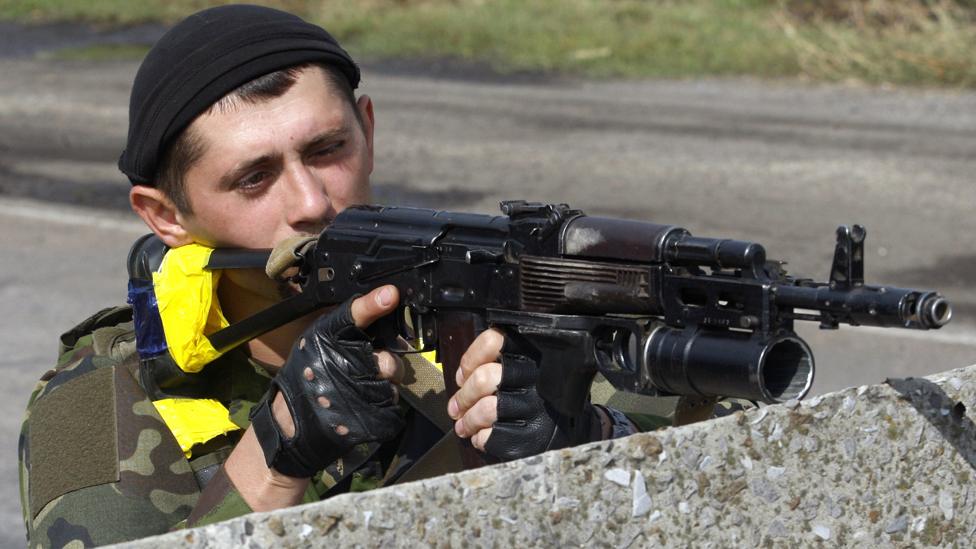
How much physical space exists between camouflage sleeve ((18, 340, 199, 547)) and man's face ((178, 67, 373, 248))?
0.33 m

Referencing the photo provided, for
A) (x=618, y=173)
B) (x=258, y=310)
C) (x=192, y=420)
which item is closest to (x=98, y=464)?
(x=192, y=420)

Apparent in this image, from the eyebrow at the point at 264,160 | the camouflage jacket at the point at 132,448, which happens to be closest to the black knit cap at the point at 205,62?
the eyebrow at the point at 264,160

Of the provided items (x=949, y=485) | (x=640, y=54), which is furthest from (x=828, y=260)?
(x=640, y=54)

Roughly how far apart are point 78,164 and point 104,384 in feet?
29.0

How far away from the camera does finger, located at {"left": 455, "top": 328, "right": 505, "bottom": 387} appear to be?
2.31 meters

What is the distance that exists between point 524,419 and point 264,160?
0.66 metres

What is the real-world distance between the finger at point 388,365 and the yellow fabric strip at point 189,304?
0.39m

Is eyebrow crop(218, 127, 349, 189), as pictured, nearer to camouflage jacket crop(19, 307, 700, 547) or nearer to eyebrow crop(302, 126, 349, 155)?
eyebrow crop(302, 126, 349, 155)

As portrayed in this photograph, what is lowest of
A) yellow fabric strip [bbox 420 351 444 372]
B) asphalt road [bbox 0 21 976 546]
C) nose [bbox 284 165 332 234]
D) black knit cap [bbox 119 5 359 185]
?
asphalt road [bbox 0 21 976 546]

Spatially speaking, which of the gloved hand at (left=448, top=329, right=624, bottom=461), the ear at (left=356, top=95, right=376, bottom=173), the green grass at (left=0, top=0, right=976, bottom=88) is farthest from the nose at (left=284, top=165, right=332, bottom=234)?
the green grass at (left=0, top=0, right=976, bottom=88)

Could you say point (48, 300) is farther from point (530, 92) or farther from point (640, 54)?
point (640, 54)

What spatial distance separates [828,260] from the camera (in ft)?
25.2

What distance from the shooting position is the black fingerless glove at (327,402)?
234cm

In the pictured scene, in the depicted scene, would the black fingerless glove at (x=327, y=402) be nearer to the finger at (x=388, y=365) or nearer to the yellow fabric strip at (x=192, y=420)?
the finger at (x=388, y=365)
